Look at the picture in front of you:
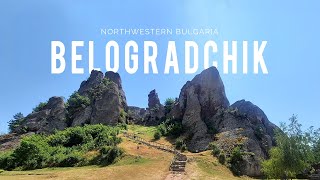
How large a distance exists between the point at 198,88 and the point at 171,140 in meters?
15.1

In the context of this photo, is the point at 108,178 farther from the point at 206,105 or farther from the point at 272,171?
the point at 206,105

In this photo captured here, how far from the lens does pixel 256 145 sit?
74.9m

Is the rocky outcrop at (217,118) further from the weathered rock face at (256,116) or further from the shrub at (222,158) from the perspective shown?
the shrub at (222,158)

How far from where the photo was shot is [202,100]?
9306 cm

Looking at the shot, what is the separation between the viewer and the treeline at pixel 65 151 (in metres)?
70.6

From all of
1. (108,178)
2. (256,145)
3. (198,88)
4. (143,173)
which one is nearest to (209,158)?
(256,145)

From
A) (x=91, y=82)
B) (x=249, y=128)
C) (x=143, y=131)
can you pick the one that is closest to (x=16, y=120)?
(x=91, y=82)

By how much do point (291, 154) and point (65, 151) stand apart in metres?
44.9

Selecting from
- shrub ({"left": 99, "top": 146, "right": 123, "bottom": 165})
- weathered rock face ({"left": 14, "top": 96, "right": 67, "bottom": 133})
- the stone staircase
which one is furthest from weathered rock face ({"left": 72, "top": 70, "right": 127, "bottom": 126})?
shrub ({"left": 99, "top": 146, "right": 123, "bottom": 165})

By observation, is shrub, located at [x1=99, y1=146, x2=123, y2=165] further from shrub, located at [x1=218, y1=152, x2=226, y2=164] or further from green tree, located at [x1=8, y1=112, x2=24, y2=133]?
green tree, located at [x1=8, y1=112, x2=24, y2=133]

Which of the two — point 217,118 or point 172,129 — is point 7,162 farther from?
point 217,118

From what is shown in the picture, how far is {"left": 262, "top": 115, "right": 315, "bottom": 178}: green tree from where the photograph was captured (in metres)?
52.8

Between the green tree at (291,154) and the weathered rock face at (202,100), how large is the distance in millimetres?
31606

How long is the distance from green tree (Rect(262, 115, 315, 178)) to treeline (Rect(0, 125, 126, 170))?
26.6 meters
